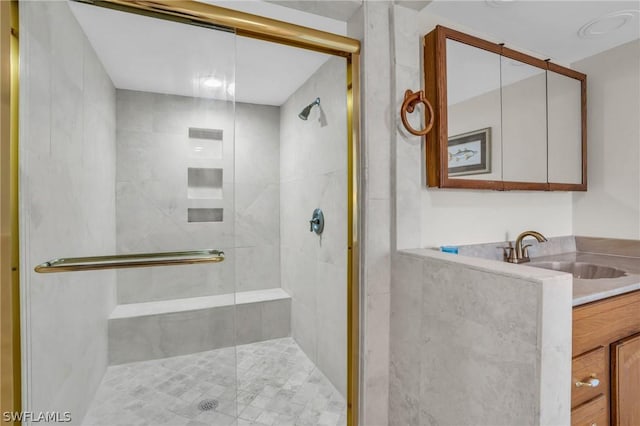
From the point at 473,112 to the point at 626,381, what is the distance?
130 centimetres

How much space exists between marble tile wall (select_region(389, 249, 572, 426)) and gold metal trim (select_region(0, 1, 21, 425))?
1.42 metres

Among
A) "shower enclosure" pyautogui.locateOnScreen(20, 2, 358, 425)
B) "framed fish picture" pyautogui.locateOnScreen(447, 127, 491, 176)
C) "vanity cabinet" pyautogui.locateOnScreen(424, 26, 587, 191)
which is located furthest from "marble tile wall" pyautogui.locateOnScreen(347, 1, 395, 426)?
"shower enclosure" pyautogui.locateOnScreen(20, 2, 358, 425)

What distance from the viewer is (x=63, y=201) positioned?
1.18 m

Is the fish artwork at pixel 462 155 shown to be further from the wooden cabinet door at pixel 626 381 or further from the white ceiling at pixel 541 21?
the wooden cabinet door at pixel 626 381

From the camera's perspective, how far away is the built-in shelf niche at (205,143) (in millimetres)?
1294

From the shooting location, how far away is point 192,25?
4.10 feet

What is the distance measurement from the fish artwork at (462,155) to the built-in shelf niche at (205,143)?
1.09 m

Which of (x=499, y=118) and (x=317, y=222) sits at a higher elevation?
(x=499, y=118)

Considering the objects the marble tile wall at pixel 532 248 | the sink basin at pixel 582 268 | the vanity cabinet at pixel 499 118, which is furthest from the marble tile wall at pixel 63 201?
the sink basin at pixel 582 268

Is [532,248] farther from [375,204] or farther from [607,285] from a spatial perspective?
[375,204]

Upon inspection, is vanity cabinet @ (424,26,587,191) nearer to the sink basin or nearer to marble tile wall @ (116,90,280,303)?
the sink basin

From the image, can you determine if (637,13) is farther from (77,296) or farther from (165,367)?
(77,296)

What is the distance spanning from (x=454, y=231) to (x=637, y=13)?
1398 mm

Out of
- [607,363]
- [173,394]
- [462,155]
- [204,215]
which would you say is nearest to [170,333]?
[173,394]
